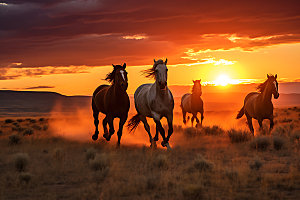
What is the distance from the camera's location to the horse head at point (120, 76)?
13328mm

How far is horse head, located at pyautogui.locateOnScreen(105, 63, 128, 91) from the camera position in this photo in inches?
525

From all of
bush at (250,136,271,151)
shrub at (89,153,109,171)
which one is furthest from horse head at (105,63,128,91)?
bush at (250,136,271,151)

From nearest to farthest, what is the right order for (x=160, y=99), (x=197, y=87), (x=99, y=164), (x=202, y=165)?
(x=202, y=165)
(x=99, y=164)
(x=160, y=99)
(x=197, y=87)

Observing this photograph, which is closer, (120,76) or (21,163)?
(21,163)

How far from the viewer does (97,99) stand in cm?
1627

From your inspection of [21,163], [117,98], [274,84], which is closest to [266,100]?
[274,84]

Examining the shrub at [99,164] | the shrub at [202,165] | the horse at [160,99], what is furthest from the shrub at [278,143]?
the shrub at [99,164]

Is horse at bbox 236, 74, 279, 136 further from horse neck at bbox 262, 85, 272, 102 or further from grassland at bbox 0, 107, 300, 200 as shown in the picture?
grassland at bbox 0, 107, 300, 200

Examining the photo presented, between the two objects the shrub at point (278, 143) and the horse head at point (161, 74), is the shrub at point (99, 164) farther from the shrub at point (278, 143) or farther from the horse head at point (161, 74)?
the shrub at point (278, 143)

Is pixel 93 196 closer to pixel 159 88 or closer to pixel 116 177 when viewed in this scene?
pixel 116 177

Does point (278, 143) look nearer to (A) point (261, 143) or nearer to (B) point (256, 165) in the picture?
(A) point (261, 143)

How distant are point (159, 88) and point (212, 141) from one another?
4.93 m

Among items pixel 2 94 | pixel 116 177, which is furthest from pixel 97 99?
pixel 2 94

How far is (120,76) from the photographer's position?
1341 cm
